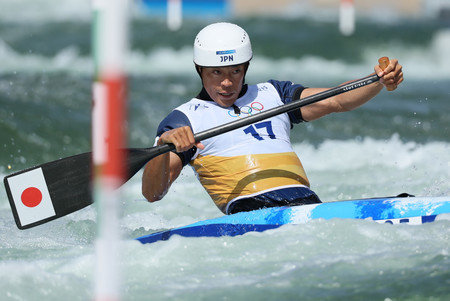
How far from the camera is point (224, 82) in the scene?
14.1 feet

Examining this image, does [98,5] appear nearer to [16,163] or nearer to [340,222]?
[340,222]

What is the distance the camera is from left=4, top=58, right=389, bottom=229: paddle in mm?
3855

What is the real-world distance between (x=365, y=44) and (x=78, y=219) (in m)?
10.4

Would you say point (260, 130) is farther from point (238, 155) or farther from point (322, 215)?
point (322, 215)

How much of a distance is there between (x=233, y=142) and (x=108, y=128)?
192 centimetres

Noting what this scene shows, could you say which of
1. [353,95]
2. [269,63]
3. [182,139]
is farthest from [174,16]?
[182,139]

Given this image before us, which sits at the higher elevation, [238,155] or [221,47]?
[221,47]

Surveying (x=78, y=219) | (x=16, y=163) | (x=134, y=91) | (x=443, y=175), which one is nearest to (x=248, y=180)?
(x=78, y=219)

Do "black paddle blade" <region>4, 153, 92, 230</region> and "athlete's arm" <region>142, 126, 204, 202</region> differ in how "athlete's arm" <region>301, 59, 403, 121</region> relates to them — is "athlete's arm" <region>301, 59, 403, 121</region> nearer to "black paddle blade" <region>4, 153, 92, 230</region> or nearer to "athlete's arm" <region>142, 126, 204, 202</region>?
"athlete's arm" <region>142, 126, 204, 202</region>

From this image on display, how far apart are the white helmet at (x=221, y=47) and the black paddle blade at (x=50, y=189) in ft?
2.82

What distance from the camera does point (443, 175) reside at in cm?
652

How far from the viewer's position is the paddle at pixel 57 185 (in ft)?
12.6

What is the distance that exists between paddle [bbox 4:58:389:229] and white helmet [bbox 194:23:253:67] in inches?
15.1

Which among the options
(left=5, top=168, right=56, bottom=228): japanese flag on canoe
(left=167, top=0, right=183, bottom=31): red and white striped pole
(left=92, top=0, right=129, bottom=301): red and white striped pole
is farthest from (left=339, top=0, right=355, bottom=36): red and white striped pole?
(left=92, top=0, right=129, bottom=301): red and white striped pole
